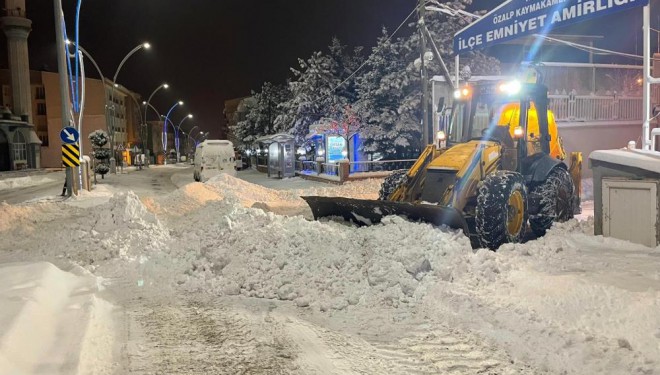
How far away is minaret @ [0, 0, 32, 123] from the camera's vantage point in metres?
58.0

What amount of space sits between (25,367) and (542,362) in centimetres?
423

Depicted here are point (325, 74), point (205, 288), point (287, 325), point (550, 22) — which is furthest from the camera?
point (325, 74)

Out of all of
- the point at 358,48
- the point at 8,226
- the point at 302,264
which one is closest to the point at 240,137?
the point at 358,48

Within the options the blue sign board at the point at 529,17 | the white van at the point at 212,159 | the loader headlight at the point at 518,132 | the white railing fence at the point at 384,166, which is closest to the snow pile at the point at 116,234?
the loader headlight at the point at 518,132

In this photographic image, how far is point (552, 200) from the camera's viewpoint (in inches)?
410

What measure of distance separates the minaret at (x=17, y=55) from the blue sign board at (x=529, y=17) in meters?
55.4

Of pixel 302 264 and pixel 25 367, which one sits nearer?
pixel 25 367

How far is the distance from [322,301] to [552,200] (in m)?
5.85

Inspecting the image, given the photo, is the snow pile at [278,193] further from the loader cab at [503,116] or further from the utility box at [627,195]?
the utility box at [627,195]

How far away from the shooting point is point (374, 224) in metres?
9.24

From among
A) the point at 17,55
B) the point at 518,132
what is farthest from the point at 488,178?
the point at 17,55

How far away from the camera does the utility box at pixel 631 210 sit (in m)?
8.31

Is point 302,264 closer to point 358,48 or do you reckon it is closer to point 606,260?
point 606,260

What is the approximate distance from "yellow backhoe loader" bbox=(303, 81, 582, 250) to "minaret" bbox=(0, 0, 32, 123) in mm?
57715
